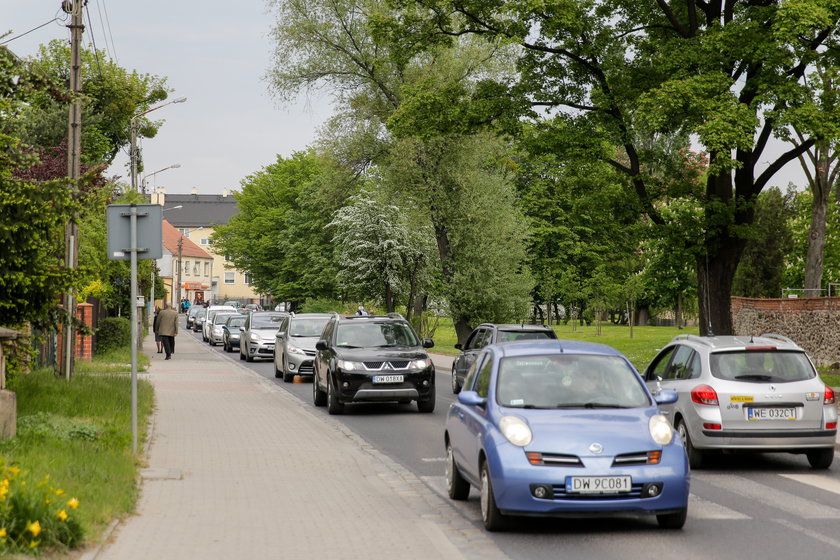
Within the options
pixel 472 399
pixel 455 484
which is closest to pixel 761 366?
pixel 455 484

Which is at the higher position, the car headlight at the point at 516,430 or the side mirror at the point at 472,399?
the side mirror at the point at 472,399

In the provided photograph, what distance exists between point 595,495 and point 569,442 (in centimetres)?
41

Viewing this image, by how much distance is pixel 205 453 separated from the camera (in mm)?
12734

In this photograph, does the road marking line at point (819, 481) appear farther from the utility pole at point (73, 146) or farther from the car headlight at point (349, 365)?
the utility pole at point (73, 146)

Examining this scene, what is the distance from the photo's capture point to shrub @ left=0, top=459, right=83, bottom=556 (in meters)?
6.55

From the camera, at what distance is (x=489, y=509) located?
27.1 feet

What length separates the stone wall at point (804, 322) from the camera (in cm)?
2972

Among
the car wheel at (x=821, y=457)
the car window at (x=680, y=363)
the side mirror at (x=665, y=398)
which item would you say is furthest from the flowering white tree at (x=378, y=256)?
the side mirror at (x=665, y=398)

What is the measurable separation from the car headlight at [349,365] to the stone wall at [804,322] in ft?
53.2

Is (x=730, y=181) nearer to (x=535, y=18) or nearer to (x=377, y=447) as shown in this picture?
(x=535, y=18)

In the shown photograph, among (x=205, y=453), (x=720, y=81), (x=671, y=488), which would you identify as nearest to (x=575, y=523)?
(x=671, y=488)

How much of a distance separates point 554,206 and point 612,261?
222 inches

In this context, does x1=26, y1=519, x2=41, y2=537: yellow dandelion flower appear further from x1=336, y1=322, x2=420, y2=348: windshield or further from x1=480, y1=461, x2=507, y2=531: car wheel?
x1=336, y1=322, x2=420, y2=348: windshield

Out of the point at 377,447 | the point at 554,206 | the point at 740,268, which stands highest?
the point at 554,206
